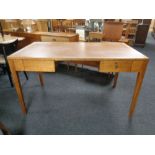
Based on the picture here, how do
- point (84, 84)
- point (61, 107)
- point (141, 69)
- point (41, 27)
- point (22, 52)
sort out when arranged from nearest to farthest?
point (141, 69) → point (22, 52) → point (61, 107) → point (84, 84) → point (41, 27)

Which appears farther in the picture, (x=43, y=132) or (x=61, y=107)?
(x=61, y=107)

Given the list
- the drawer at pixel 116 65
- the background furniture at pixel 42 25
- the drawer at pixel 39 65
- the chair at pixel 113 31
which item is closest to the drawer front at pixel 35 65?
the drawer at pixel 39 65

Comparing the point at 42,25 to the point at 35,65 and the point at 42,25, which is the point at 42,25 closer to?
the point at 42,25

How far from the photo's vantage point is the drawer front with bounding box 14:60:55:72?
47.0 inches

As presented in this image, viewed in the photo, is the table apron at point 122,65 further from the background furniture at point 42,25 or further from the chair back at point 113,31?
the background furniture at point 42,25

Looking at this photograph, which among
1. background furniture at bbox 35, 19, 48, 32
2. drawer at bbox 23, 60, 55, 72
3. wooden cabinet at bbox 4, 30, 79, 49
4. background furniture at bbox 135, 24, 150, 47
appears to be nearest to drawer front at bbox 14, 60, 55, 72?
drawer at bbox 23, 60, 55, 72

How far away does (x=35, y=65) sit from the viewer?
1212 mm

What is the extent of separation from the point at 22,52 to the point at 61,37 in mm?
1304

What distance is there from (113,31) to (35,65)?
1.76 meters

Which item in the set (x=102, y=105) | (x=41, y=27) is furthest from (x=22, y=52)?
(x=41, y=27)
